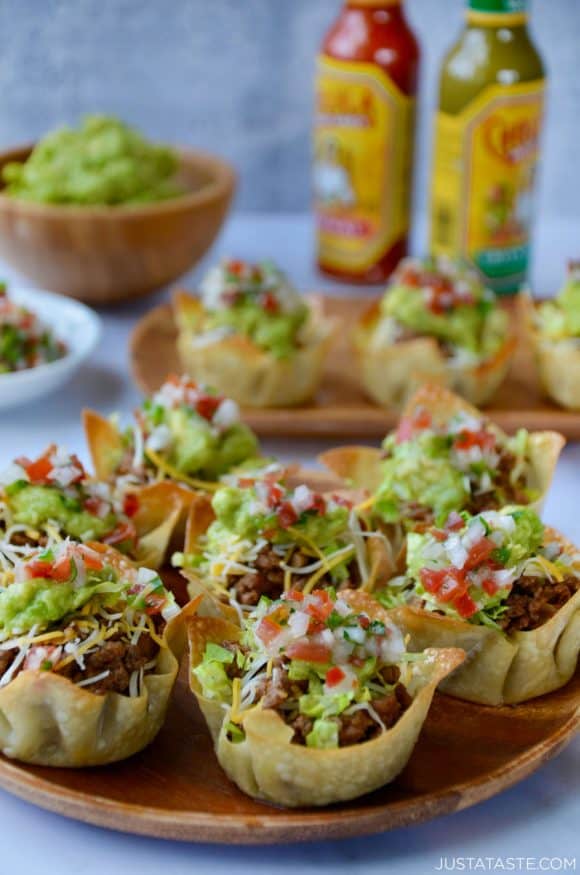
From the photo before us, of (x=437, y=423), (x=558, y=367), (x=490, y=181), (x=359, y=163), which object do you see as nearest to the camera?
(x=437, y=423)

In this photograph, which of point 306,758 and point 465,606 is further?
point 465,606

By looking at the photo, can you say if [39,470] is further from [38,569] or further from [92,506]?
[38,569]

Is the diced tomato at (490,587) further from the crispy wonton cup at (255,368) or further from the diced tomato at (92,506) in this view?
the crispy wonton cup at (255,368)

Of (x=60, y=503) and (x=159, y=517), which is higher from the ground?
(x=60, y=503)

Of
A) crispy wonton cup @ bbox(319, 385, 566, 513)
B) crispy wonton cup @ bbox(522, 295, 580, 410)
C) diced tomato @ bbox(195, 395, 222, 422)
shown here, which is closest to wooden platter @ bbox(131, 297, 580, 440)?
crispy wonton cup @ bbox(522, 295, 580, 410)

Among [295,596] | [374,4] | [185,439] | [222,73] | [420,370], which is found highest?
[374,4]

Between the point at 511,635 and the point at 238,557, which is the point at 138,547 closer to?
the point at 238,557

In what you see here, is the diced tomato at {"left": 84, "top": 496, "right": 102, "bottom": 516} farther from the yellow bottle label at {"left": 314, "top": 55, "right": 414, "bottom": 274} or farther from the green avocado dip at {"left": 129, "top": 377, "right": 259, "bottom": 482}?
the yellow bottle label at {"left": 314, "top": 55, "right": 414, "bottom": 274}

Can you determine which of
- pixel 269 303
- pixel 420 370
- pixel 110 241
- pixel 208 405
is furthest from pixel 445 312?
pixel 110 241
